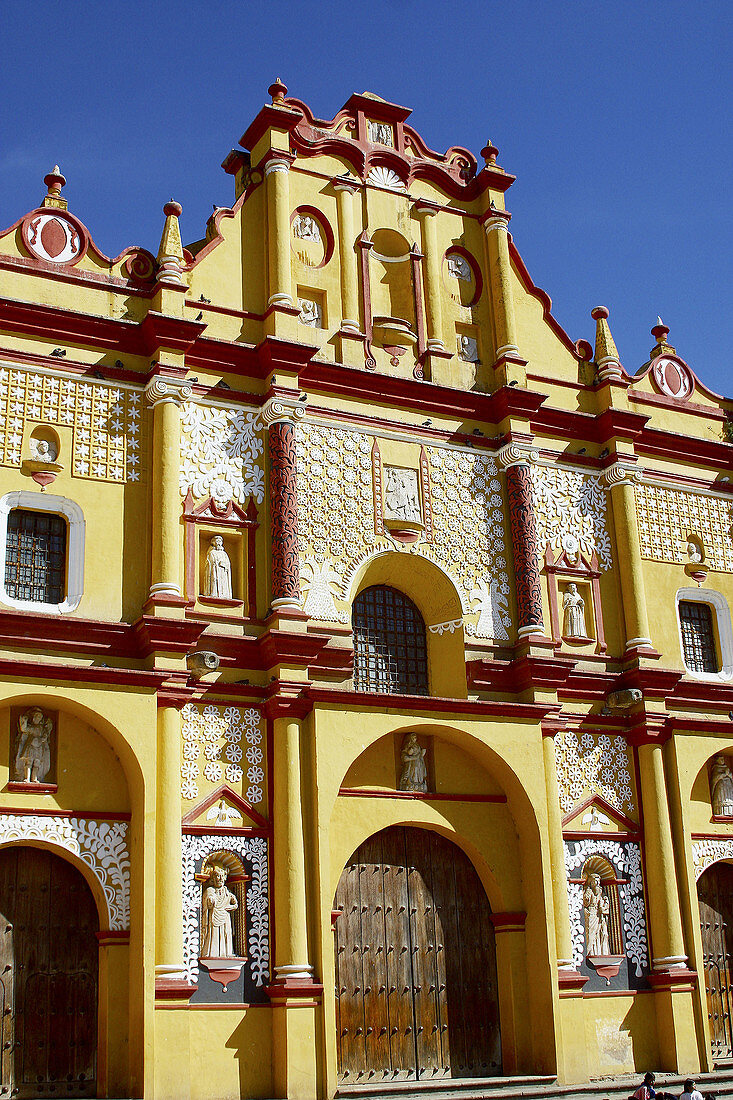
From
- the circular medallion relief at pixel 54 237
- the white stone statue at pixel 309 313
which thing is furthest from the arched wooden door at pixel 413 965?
the circular medallion relief at pixel 54 237

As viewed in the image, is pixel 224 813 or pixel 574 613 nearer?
pixel 224 813

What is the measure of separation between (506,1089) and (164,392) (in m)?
10.0

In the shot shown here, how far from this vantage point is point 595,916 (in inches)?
730

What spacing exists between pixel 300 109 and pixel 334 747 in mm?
10165

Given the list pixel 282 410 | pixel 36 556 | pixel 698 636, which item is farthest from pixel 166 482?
pixel 698 636

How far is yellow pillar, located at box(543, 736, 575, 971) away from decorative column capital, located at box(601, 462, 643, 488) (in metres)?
5.11

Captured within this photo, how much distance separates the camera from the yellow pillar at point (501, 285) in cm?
2100

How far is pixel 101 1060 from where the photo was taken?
14.8 metres

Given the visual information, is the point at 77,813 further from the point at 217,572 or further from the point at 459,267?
the point at 459,267

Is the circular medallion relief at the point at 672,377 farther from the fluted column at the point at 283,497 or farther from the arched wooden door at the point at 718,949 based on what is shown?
the arched wooden door at the point at 718,949

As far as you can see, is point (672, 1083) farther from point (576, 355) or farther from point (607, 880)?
point (576, 355)

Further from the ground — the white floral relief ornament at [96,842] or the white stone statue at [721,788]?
the white stone statue at [721,788]

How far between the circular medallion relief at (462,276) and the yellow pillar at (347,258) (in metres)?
1.84

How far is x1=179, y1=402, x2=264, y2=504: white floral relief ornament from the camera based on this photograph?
58.1 ft
